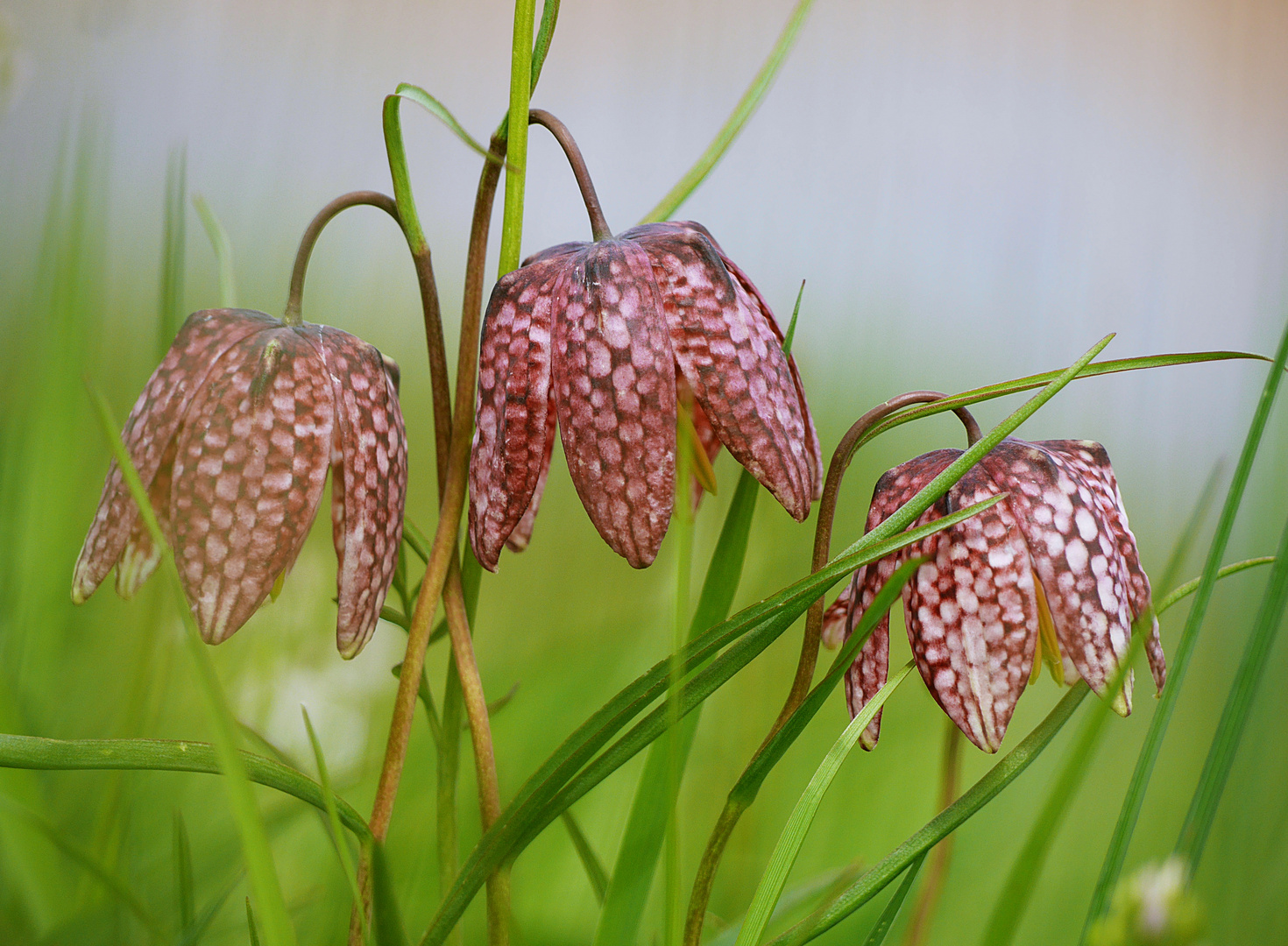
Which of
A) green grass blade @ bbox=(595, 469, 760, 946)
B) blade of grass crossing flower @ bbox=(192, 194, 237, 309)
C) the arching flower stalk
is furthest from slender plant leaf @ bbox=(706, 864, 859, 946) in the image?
blade of grass crossing flower @ bbox=(192, 194, 237, 309)

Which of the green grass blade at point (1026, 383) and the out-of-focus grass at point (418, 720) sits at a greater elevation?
the green grass blade at point (1026, 383)

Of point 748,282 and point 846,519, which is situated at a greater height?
point 748,282

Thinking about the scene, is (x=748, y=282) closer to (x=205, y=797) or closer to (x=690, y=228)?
(x=690, y=228)

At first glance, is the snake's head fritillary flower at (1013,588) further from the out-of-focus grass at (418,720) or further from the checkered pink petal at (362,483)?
the out-of-focus grass at (418,720)

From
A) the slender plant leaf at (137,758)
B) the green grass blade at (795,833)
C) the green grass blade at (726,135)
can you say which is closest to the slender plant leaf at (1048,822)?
the green grass blade at (795,833)

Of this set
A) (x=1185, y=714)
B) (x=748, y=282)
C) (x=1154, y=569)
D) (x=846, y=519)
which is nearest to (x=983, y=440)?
(x=748, y=282)

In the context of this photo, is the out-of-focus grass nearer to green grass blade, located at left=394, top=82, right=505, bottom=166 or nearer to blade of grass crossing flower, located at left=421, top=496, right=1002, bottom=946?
blade of grass crossing flower, located at left=421, top=496, right=1002, bottom=946
